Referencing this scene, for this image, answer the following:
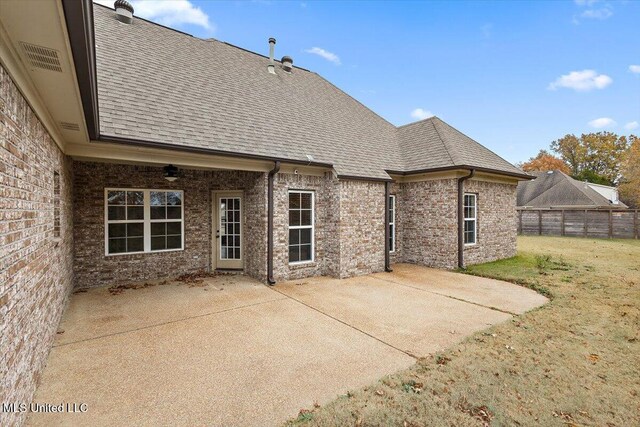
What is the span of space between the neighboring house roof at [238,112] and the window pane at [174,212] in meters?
2.50

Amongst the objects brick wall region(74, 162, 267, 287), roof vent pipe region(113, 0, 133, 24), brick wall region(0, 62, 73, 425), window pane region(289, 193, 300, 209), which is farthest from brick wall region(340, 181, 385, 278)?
roof vent pipe region(113, 0, 133, 24)

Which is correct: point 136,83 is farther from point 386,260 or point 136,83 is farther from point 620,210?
point 620,210

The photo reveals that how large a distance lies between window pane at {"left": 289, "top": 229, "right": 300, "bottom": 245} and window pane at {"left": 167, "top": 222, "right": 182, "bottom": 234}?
311 cm

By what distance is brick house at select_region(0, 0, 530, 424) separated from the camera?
2.65 m

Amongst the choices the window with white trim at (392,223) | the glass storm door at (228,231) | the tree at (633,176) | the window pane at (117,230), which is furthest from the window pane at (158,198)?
the tree at (633,176)

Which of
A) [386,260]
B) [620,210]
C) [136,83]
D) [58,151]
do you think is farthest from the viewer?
[620,210]

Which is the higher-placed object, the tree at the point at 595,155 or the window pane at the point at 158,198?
the tree at the point at 595,155

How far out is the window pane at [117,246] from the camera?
285 inches

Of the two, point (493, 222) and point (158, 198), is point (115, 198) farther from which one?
point (493, 222)

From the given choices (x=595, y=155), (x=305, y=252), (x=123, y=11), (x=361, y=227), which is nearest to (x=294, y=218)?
(x=305, y=252)

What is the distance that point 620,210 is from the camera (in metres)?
16.3

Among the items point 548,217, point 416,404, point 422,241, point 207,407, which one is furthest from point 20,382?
point 548,217

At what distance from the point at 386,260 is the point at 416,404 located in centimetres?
631

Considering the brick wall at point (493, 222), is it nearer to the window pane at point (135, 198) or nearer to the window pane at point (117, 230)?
the window pane at point (135, 198)
